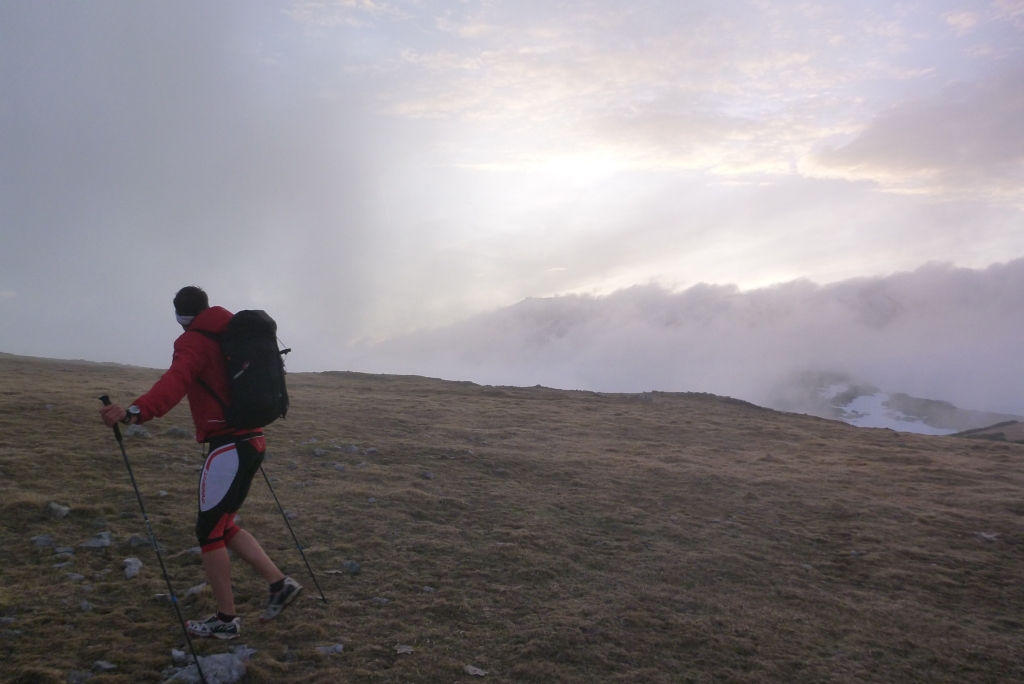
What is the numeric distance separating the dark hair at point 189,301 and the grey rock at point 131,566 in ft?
10.8

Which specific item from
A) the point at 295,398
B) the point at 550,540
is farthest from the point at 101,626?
the point at 295,398

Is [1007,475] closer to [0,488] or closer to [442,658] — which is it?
[442,658]

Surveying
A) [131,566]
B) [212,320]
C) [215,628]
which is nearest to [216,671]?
[215,628]

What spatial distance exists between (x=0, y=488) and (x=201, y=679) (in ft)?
19.2

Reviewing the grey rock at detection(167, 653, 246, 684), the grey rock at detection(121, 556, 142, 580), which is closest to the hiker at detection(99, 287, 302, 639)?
the grey rock at detection(167, 653, 246, 684)

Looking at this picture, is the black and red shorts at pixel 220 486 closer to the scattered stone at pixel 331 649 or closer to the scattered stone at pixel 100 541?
the scattered stone at pixel 331 649

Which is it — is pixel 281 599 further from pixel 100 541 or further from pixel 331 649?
pixel 100 541

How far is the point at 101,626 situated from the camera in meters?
5.81

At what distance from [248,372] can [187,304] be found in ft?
3.15

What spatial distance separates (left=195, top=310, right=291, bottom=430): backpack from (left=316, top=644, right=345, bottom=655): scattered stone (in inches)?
89.0

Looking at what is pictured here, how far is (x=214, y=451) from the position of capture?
5633mm

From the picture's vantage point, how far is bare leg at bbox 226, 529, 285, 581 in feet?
19.1

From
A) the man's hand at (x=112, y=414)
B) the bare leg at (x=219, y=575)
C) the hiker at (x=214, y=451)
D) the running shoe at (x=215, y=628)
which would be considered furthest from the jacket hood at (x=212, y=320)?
the running shoe at (x=215, y=628)

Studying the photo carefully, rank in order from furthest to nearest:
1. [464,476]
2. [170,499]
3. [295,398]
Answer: [295,398]
[464,476]
[170,499]
